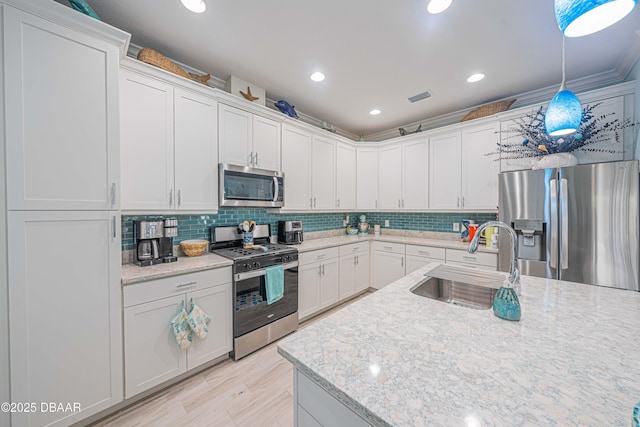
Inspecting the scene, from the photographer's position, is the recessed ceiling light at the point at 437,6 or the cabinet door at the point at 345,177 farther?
the cabinet door at the point at 345,177

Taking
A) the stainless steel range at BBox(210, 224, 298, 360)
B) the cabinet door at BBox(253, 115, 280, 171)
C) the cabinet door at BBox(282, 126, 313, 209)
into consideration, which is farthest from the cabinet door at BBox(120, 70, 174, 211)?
the cabinet door at BBox(282, 126, 313, 209)

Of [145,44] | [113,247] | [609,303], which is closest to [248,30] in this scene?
[145,44]

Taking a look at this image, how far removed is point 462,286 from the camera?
1.48m

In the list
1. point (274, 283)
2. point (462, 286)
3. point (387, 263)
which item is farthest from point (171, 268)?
point (387, 263)

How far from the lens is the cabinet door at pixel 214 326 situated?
6.15ft

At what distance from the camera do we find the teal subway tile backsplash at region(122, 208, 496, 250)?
2311 mm

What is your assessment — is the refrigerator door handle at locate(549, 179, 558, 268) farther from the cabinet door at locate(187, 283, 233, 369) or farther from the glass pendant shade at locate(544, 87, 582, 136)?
the cabinet door at locate(187, 283, 233, 369)

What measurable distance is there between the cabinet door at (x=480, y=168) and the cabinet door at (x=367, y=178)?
1.25 m

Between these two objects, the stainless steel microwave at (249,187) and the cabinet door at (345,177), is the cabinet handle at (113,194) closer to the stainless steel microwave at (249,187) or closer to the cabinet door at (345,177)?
the stainless steel microwave at (249,187)

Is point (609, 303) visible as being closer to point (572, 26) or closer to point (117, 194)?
point (572, 26)

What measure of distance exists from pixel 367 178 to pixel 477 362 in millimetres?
3356

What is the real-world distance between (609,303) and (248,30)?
9.07 feet

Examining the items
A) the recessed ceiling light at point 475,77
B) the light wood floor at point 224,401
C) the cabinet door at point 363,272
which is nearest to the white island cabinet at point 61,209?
the light wood floor at point 224,401

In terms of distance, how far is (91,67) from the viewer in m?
1.45
